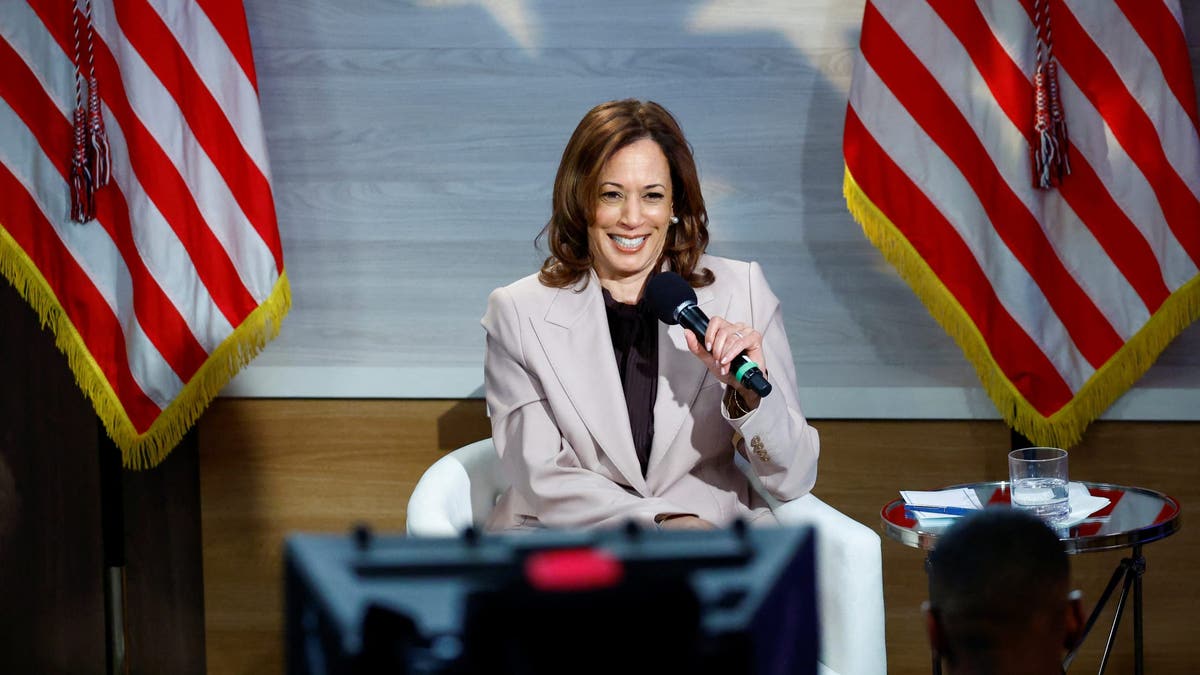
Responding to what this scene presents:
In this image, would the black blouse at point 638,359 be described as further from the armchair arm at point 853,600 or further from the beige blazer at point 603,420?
the armchair arm at point 853,600

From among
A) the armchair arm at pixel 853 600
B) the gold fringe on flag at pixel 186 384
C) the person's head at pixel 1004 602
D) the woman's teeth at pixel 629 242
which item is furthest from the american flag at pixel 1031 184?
the person's head at pixel 1004 602

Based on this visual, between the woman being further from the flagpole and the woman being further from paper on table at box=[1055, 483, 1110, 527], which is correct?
the flagpole

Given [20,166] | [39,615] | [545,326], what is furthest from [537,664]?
[39,615]

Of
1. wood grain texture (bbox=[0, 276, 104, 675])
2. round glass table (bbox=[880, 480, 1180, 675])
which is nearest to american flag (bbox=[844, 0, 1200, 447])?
round glass table (bbox=[880, 480, 1180, 675])

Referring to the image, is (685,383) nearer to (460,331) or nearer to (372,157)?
(460,331)

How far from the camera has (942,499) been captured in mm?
2738

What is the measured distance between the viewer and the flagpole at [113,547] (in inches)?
138

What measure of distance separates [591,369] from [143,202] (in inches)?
52.4

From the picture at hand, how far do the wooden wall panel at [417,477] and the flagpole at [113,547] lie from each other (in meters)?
0.26

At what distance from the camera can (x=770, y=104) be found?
137 inches

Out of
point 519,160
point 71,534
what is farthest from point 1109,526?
Result: point 71,534

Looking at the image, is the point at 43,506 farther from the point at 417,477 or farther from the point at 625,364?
the point at 625,364

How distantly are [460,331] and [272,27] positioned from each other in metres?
0.96

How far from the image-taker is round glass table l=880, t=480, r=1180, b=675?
244 cm
